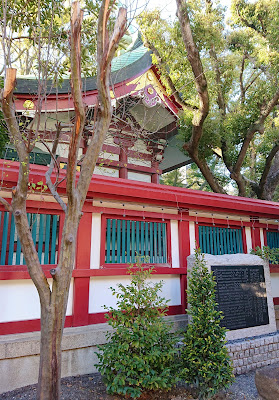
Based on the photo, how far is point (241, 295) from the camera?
20.2ft

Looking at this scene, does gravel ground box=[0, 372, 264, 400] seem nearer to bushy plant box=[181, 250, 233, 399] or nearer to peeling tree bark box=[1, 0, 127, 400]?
bushy plant box=[181, 250, 233, 399]

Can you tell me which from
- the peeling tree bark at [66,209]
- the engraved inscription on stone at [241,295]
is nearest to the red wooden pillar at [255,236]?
the engraved inscription on stone at [241,295]

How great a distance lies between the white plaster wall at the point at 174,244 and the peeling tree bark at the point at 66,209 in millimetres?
3473

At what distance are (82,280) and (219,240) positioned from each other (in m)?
3.60

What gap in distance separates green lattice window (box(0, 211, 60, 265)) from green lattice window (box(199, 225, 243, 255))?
3.43m

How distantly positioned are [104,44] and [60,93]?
14.6 ft

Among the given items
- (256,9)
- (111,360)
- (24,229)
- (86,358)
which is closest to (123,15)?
(24,229)

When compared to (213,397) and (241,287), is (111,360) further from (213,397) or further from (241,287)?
(241,287)

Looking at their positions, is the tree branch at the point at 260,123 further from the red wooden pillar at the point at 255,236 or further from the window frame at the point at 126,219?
the window frame at the point at 126,219

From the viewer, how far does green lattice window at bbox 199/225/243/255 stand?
719 cm

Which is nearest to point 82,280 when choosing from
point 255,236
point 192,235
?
point 192,235

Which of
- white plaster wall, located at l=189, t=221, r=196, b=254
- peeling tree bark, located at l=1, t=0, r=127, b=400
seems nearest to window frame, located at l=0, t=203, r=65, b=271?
peeling tree bark, located at l=1, t=0, r=127, b=400

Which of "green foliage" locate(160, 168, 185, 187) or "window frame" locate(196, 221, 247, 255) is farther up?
"green foliage" locate(160, 168, 185, 187)

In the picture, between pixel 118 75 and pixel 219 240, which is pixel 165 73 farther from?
pixel 219 240
